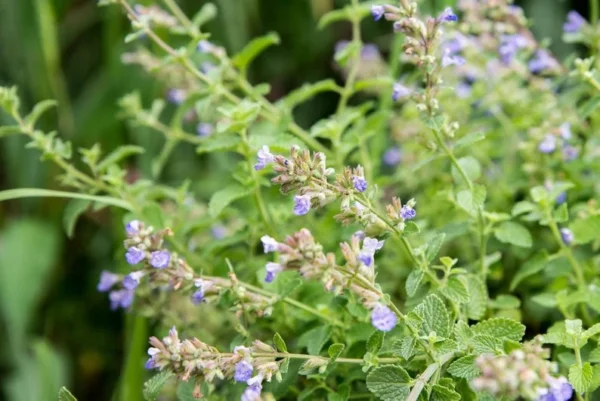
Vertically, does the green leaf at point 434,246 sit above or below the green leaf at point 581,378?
above

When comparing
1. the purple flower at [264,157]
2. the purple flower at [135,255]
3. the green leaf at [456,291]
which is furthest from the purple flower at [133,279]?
the green leaf at [456,291]

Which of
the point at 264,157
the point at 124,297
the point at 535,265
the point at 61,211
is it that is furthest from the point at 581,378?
the point at 61,211

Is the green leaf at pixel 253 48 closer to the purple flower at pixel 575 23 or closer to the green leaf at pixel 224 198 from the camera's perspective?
the green leaf at pixel 224 198

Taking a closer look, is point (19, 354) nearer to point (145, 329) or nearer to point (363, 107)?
point (145, 329)

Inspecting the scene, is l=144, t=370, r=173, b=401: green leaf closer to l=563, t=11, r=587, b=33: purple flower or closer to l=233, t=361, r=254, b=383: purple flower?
l=233, t=361, r=254, b=383: purple flower

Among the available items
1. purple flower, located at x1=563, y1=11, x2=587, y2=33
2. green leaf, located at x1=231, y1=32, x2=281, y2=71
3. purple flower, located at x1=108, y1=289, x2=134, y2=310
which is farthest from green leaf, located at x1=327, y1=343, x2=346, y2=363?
purple flower, located at x1=563, y1=11, x2=587, y2=33

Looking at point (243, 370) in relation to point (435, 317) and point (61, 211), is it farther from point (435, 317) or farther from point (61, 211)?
point (61, 211)
